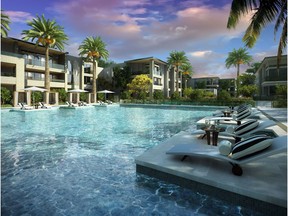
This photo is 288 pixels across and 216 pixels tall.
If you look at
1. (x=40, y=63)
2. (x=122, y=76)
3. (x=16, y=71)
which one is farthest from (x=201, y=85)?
(x=16, y=71)

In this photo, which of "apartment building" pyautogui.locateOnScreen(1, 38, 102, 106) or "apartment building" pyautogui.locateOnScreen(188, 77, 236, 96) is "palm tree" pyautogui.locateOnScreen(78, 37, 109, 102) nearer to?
"apartment building" pyautogui.locateOnScreen(1, 38, 102, 106)

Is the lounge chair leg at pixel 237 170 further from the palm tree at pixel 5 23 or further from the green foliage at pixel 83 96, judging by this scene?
the green foliage at pixel 83 96

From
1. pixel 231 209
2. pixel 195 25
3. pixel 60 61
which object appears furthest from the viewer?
pixel 60 61

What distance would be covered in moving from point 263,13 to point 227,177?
9342 millimetres

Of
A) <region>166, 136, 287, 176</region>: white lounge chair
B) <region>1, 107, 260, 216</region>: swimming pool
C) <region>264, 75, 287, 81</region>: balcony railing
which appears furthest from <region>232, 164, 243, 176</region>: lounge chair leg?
<region>264, 75, 287, 81</region>: balcony railing

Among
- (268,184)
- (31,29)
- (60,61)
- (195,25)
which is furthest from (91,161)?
(60,61)

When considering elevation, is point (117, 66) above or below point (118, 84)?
above

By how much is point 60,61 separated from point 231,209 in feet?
149

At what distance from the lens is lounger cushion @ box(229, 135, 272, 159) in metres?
4.94

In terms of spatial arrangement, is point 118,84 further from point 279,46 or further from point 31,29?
point 279,46

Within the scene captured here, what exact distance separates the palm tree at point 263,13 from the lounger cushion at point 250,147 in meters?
7.42

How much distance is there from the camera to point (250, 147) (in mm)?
5020

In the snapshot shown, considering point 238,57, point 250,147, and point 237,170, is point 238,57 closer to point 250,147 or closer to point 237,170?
point 250,147

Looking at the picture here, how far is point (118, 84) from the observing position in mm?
50562
